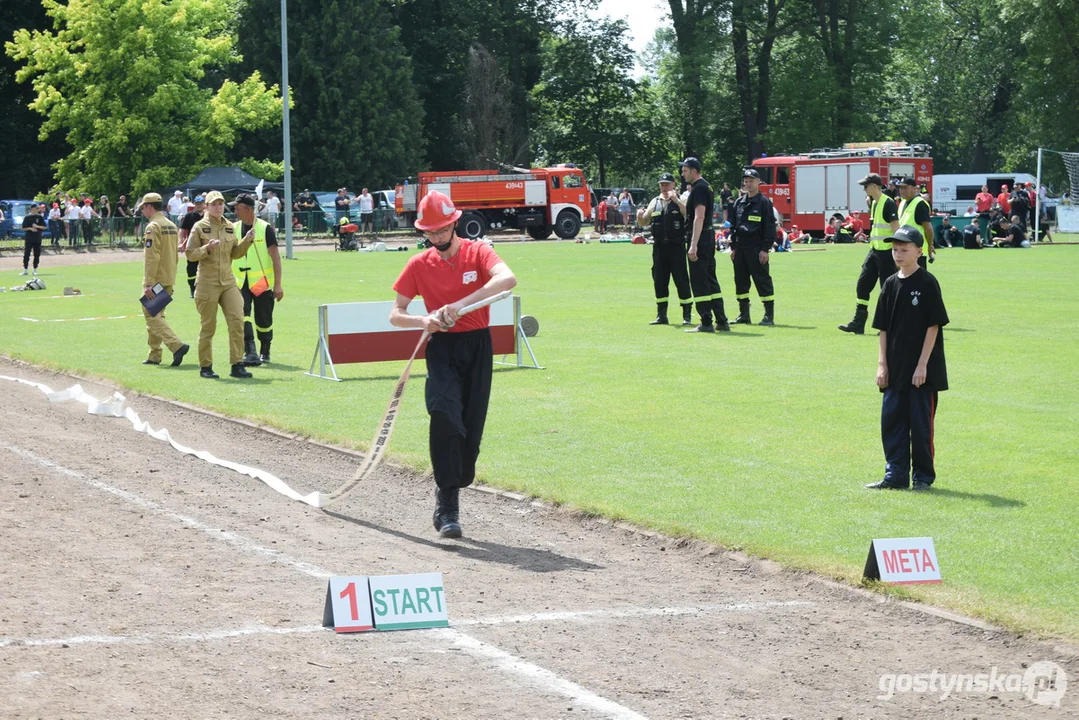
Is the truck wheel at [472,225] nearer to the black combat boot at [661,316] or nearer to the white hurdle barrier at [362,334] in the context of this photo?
the black combat boot at [661,316]

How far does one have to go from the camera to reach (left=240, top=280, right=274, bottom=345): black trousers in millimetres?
16703

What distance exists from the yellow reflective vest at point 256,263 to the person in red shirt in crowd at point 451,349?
8.24 meters

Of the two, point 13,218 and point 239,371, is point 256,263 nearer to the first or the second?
point 239,371

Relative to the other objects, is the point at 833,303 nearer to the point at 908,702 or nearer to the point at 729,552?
the point at 729,552

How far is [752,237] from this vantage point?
63.0 feet

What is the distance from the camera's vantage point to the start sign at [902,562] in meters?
6.97

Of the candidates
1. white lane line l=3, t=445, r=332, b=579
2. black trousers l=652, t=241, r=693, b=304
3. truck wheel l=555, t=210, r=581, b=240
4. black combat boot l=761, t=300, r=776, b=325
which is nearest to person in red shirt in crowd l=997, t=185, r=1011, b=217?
truck wheel l=555, t=210, r=581, b=240

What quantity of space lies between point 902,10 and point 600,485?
66.3m

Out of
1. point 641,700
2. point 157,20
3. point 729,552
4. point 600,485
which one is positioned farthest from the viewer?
point 157,20

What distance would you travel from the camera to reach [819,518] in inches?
333

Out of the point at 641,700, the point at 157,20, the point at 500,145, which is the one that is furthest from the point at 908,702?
the point at 500,145

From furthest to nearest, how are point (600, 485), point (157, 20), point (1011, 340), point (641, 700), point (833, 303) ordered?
point (157, 20)
point (833, 303)
point (1011, 340)
point (600, 485)
point (641, 700)

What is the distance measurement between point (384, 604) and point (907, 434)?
14.4 feet

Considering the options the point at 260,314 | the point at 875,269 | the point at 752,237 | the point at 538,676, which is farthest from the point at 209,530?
the point at 752,237
